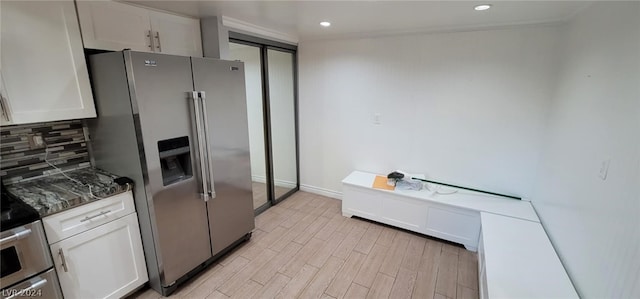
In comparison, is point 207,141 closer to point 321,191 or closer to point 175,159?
point 175,159

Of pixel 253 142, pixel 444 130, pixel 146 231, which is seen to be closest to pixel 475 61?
pixel 444 130

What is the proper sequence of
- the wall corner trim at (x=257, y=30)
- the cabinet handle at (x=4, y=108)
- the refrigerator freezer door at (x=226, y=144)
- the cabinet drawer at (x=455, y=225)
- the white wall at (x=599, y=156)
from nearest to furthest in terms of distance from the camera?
the white wall at (x=599, y=156)
the cabinet handle at (x=4, y=108)
the refrigerator freezer door at (x=226, y=144)
the wall corner trim at (x=257, y=30)
the cabinet drawer at (x=455, y=225)

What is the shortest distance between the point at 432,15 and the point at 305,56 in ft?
5.65

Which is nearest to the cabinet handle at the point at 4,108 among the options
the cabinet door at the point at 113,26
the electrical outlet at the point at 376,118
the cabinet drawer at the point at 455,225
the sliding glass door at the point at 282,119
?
the cabinet door at the point at 113,26

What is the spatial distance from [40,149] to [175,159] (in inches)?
35.9

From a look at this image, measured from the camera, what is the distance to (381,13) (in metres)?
2.20

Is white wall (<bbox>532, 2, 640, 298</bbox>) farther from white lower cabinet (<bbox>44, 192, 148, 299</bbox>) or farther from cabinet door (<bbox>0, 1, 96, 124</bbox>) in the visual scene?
cabinet door (<bbox>0, 1, 96, 124</bbox>)

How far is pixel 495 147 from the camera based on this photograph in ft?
8.94

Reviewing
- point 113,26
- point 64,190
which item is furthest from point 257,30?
point 64,190

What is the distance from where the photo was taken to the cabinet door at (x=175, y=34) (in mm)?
2115

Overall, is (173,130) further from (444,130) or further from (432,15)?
(444,130)

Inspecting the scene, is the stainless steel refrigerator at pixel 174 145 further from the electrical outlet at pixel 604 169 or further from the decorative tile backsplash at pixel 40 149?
the electrical outlet at pixel 604 169

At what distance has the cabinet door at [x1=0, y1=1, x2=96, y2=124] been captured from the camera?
4.84 feet

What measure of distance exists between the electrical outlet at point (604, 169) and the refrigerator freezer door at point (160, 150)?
251cm
